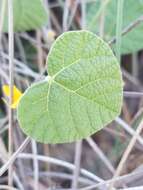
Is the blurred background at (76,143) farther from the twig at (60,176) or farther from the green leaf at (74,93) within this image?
the green leaf at (74,93)

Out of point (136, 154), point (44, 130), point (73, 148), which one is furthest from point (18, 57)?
point (44, 130)

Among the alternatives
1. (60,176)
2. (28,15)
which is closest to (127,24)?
(28,15)

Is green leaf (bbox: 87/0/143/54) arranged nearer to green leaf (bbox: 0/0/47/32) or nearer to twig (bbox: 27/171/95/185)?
green leaf (bbox: 0/0/47/32)

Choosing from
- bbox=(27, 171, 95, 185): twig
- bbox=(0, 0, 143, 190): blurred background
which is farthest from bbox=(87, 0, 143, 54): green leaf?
bbox=(27, 171, 95, 185): twig

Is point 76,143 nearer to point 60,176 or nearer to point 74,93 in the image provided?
point 60,176

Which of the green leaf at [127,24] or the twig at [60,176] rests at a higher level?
the green leaf at [127,24]

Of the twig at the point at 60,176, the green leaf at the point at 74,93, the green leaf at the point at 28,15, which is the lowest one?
the twig at the point at 60,176

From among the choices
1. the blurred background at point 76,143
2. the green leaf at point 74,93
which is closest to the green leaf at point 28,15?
the blurred background at point 76,143
